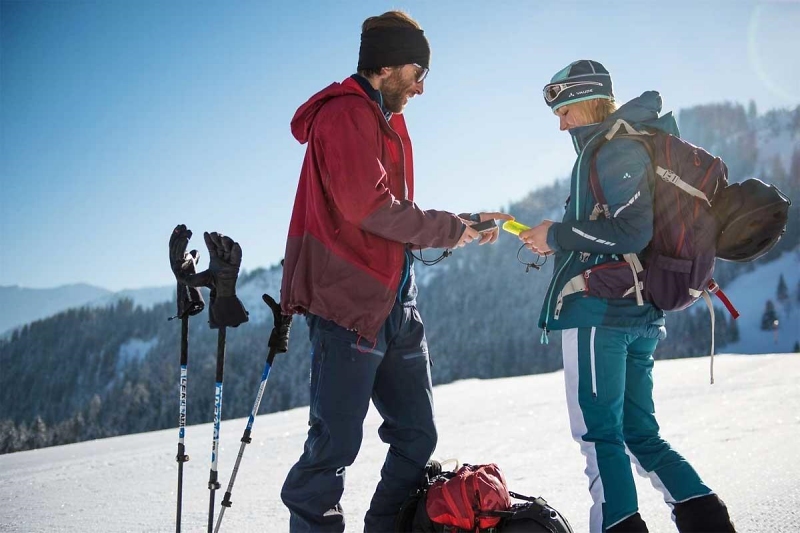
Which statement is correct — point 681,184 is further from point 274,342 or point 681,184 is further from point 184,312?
point 184,312

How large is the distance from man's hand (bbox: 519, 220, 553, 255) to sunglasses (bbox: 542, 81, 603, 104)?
61 centimetres

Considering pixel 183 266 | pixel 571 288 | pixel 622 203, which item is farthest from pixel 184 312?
pixel 622 203

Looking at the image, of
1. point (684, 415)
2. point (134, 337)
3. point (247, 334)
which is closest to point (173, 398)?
point (247, 334)

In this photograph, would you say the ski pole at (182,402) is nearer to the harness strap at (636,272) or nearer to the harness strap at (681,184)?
the harness strap at (636,272)

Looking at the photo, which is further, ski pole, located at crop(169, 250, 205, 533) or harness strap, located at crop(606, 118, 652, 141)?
ski pole, located at crop(169, 250, 205, 533)

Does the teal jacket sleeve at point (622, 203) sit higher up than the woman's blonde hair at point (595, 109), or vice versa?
the woman's blonde hair at point (595, 109)

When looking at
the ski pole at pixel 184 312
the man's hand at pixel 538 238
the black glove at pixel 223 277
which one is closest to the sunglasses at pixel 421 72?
the man's hand at pixel 538 238

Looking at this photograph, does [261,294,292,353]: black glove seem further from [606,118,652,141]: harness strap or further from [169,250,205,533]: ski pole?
[606,118,652,141]: harness strap

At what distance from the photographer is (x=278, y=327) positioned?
9.39ft

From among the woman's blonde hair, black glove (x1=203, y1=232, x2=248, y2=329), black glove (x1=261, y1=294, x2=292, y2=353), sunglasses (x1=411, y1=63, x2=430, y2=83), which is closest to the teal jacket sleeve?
the woman's blonde hair

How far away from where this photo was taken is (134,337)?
158500 mm

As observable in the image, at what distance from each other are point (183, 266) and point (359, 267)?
3.34 ft

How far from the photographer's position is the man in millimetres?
2369

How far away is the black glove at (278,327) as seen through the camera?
2807 millimetres
